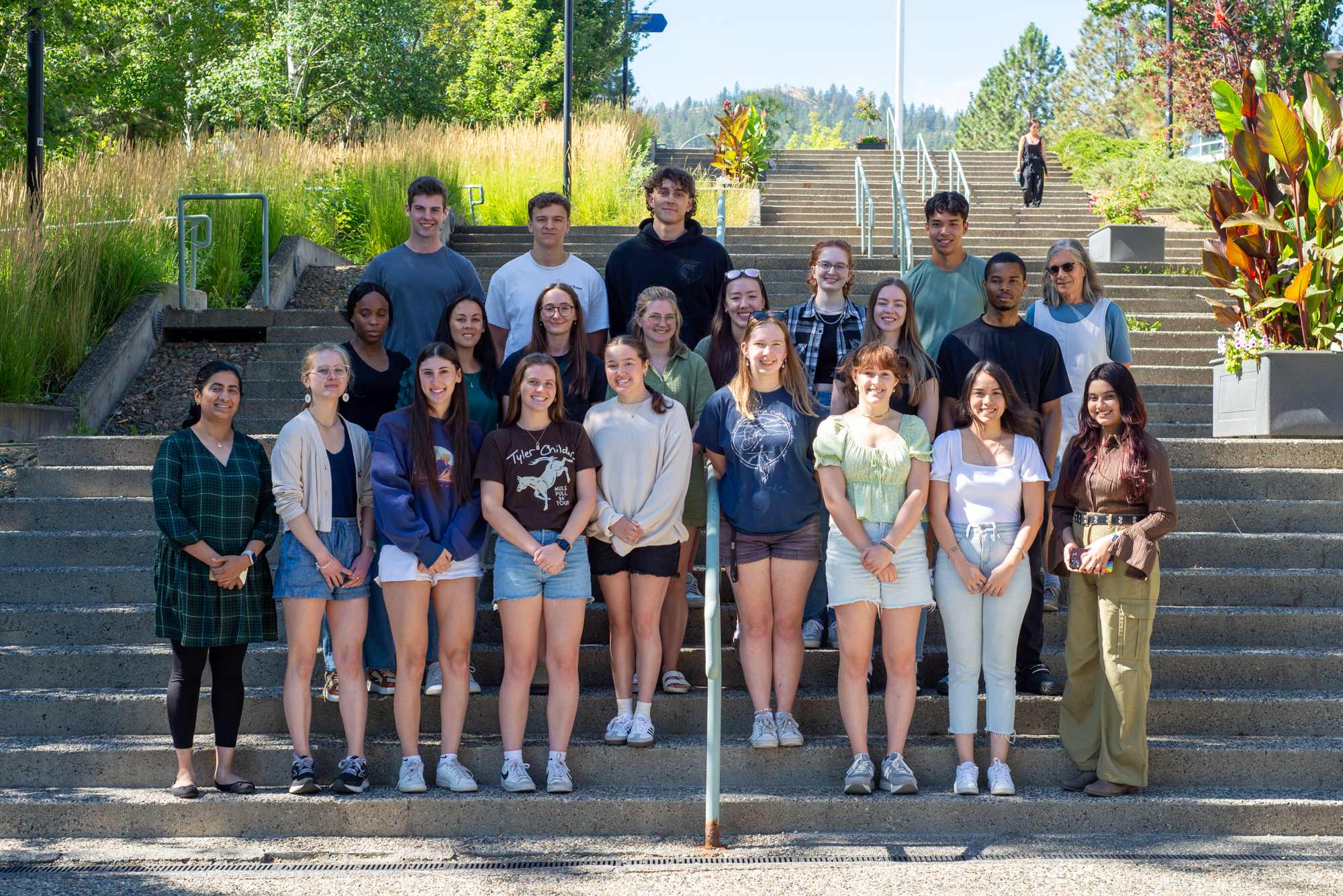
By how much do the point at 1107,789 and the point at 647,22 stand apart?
26944 millimetres

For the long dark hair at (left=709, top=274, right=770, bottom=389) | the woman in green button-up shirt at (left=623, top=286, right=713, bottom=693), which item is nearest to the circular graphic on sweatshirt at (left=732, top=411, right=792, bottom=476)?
the woman in green button-up shirt at (left=623, top=286, right=713, bottom=693)

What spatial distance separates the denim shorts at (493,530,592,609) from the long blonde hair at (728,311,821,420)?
884 mm

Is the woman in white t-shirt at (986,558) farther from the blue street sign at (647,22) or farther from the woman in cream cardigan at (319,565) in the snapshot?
the blue street sign at (647,22)

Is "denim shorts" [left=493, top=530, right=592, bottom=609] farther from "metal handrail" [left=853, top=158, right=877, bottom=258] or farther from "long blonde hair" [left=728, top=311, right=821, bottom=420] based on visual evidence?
"metal handrail" [left=853, top=158, right=877, bottom=258]

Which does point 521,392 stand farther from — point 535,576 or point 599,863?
point 599,863

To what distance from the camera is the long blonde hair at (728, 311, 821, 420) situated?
175 inches

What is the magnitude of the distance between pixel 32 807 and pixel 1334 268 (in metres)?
7.18

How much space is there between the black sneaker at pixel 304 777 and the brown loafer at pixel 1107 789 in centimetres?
295

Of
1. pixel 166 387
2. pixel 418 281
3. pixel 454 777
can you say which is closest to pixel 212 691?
pixel 454 777

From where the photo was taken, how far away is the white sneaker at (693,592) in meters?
5.20

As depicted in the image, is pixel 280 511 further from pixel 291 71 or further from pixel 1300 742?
pixel 291 71

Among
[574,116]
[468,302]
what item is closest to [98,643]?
[468,302]

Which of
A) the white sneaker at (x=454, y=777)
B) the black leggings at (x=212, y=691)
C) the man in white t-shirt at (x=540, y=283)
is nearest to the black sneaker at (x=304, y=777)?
the black leggings at (x=212, y=691)

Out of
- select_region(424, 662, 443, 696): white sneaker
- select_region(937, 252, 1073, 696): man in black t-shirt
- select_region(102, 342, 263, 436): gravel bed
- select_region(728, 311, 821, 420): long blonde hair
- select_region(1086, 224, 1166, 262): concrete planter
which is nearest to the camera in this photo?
select_region(728, 311, 821, 420): long blonde hair
